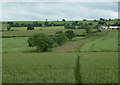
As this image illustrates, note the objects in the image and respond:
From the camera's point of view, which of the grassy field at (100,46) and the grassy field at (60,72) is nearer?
the grassy field at (60,72)

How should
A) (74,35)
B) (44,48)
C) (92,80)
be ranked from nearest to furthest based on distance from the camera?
(92,80), (44,48), (74,35)

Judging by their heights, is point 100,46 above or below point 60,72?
above

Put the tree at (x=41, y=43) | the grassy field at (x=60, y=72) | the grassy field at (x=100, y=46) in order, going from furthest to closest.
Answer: the tree at (x=41, y=43) < the grassy field at (x=100, y=46) < the grassy field at (x=60, y=72)

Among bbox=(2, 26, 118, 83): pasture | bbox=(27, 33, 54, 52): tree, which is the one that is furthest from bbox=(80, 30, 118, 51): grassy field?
bbox=(2, 26, 118, 83): pasture

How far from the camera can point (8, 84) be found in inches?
466

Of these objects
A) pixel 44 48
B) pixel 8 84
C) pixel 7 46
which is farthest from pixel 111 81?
pixel 7 46

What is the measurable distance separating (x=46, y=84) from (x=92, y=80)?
Answer: 9.03 ft

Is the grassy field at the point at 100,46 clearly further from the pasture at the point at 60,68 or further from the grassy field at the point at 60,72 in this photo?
the grassy field at the point at 60,72

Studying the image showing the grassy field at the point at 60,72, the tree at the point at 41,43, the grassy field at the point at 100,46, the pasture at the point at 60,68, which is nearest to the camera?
the grassy field at the point at 60,72

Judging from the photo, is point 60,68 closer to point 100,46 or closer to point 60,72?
point 60,72

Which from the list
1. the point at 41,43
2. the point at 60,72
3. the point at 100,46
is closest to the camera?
the point at 60,72

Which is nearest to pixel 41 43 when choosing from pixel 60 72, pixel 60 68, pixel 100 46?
pixel 100 46

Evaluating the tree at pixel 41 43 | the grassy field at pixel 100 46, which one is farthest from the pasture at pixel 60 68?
the grassy field at pixel 100 46

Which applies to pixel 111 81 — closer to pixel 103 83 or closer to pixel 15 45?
pixel 103 83
